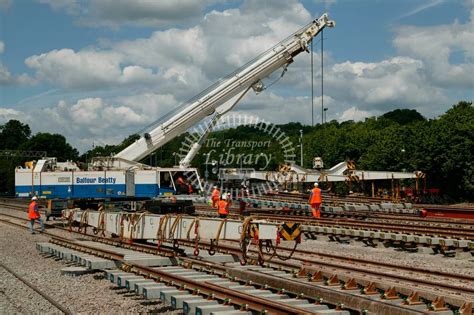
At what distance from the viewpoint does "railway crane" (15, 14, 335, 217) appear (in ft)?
91.8

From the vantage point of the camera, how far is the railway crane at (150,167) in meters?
28.0

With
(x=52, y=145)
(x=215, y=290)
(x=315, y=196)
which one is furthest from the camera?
(x=52, y=145)

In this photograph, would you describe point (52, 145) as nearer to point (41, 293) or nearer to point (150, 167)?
point (150, 167)

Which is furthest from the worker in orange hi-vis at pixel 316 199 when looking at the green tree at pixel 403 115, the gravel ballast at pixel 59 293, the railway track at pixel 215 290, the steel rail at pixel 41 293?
the green tree at pixel 403 115

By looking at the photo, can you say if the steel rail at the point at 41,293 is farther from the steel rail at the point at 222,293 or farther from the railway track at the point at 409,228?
the railway track at the point at 409,228

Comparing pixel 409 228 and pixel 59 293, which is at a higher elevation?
pixel 409 228

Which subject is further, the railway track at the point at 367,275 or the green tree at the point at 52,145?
the green tree at the point at 52,145

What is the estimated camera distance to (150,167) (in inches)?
1121

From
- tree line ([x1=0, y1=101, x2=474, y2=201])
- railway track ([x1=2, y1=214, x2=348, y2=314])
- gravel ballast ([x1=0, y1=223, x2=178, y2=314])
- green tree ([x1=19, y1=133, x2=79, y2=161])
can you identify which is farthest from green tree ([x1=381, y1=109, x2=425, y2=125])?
railway track ([x1=2, y1=214, x2=348, y2=314])

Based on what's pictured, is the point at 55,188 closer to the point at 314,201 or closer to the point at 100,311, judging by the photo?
the point at 314,201

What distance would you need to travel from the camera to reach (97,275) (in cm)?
1330

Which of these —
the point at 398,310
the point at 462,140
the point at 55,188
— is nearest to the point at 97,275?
the point at 398,310

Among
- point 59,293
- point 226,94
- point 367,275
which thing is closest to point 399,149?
point 226,94

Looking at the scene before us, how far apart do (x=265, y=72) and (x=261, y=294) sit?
816 inches
